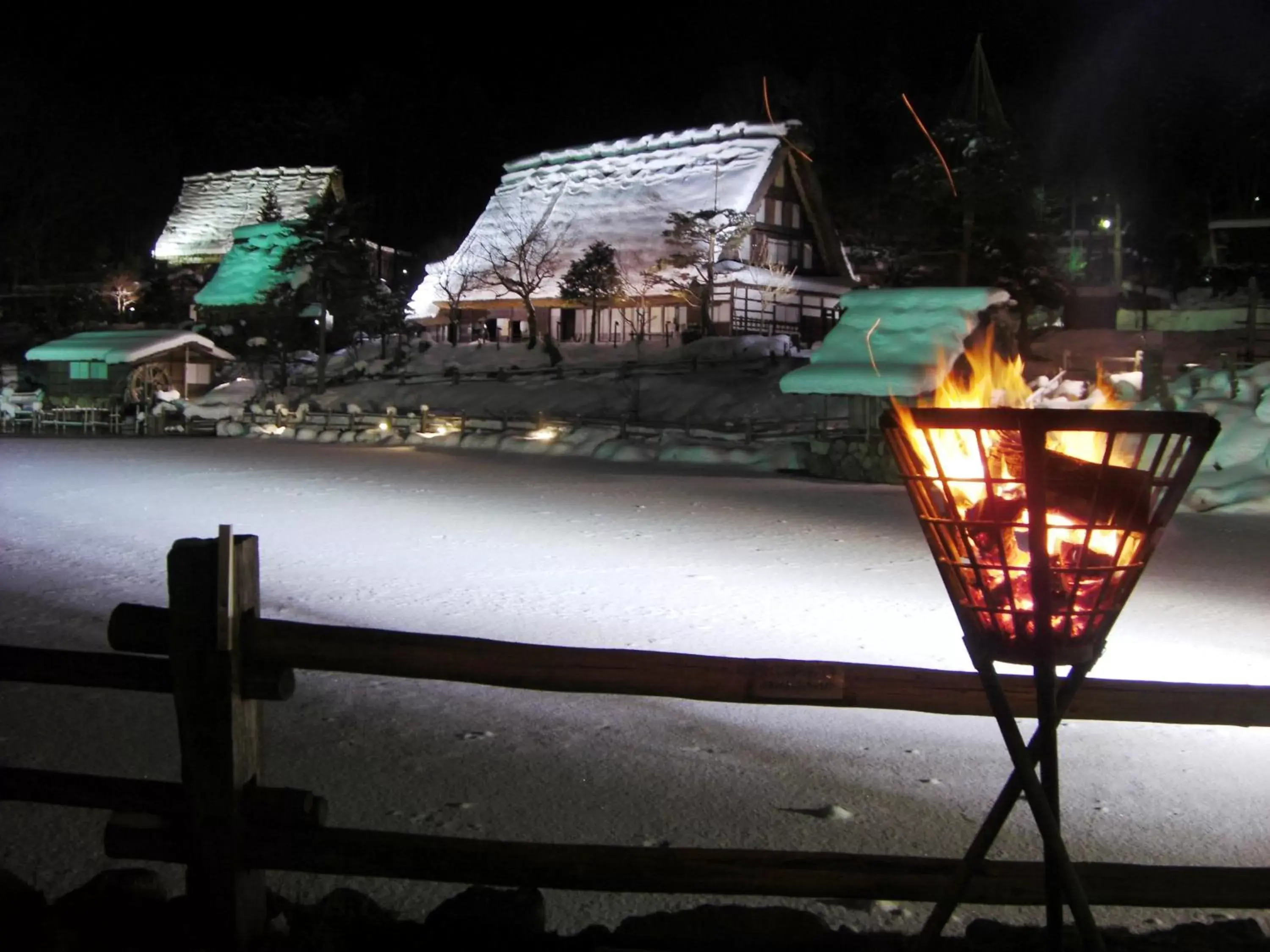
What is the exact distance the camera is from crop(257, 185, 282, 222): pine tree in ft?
145

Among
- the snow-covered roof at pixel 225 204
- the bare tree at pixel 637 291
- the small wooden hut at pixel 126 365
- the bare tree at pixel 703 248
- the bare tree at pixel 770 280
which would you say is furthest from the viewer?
the snow-covered roof at pixel 225 204

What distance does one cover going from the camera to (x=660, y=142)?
3903cm

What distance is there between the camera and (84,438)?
28359 mm

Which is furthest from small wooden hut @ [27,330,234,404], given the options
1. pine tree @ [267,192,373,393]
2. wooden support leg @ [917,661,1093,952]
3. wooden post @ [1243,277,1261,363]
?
wooden support leg @ [917,661,1093,952]

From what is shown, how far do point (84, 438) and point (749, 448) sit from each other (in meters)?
18.9

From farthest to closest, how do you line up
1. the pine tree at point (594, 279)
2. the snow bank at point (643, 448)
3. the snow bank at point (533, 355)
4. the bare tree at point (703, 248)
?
the pine tree at point (594, 279) < the bare tree at point (703, 248) < the snow bank at point (533, 355) < the snow bank at point (643, 448)

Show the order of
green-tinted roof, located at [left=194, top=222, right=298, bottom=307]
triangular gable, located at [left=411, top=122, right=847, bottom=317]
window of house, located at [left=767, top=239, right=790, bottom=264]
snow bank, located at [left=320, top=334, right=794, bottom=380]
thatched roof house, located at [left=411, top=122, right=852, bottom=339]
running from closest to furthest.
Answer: snow bank, located at [left=320, top=334, right=794, bottom=380] < thatched roof house, located at [left=411, top=122, right=852, bottom=339] < triangular gable, located at [left=411, top=122, right=847, bottom=317] < window of house, located at [left=767, top=239, right=790, bottom=264] < green-tinted roof, located at [left=194, top=222, right=298, bottom=307]

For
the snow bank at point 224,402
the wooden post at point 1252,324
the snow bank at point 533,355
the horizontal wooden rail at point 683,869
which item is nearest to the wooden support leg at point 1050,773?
the horizontal wooden rail at point 683,869

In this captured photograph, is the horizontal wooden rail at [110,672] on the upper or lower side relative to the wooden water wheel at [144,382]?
→ lower

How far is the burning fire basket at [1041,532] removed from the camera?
1896 millimetres

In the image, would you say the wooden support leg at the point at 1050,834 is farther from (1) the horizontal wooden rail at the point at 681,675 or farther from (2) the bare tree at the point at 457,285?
(2) the bare tree at the point at 457,285

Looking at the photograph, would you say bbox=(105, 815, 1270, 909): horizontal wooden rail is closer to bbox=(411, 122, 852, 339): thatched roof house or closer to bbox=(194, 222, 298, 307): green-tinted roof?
bbox=(411, 122, 852, 339): thatched roof house

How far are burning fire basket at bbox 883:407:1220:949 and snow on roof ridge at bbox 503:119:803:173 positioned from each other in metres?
35.2

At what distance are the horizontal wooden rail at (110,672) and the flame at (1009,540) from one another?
1.54 meters
